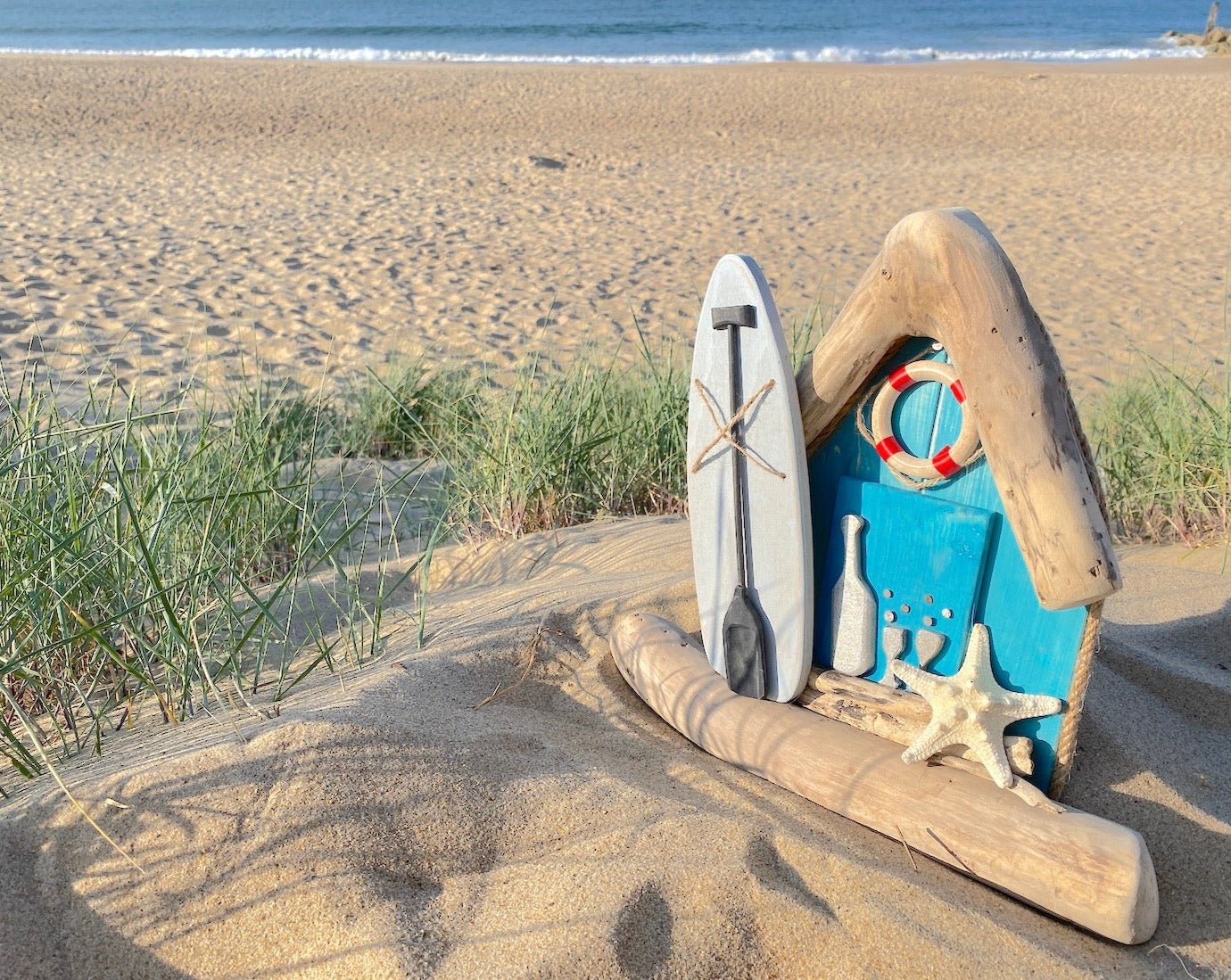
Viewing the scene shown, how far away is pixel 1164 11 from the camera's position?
1383 inches

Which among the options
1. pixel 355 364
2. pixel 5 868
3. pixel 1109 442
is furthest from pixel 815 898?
pixel 355 364

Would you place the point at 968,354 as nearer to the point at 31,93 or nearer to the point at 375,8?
the point at 31,93

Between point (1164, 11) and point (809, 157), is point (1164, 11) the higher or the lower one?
the higher one

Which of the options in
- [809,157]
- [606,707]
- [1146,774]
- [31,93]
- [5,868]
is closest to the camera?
[5,868]

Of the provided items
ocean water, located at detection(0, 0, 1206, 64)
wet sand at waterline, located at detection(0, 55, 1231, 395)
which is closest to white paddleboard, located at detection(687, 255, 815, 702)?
wet sand at waterline, located at detection(0, 55, 1231, 395)

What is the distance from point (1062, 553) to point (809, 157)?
10758 mm

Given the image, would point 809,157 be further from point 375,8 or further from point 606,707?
point 375,8

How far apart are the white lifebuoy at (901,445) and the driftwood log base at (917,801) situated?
0.49 m

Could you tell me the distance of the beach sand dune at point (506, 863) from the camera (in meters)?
1.39

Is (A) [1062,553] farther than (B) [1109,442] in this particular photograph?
No

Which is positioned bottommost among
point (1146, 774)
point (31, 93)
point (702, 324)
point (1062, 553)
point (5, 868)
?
point (1146, 774)

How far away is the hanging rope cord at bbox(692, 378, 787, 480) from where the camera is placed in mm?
1822

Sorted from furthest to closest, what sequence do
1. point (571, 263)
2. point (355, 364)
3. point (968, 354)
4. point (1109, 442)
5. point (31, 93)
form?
point (31, 93) → point (571, 263) → point (355, 364) → point (1109, 442) → point (968, 354)

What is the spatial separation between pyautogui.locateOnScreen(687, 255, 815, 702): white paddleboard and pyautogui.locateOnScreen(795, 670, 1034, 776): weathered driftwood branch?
4 centimetres
